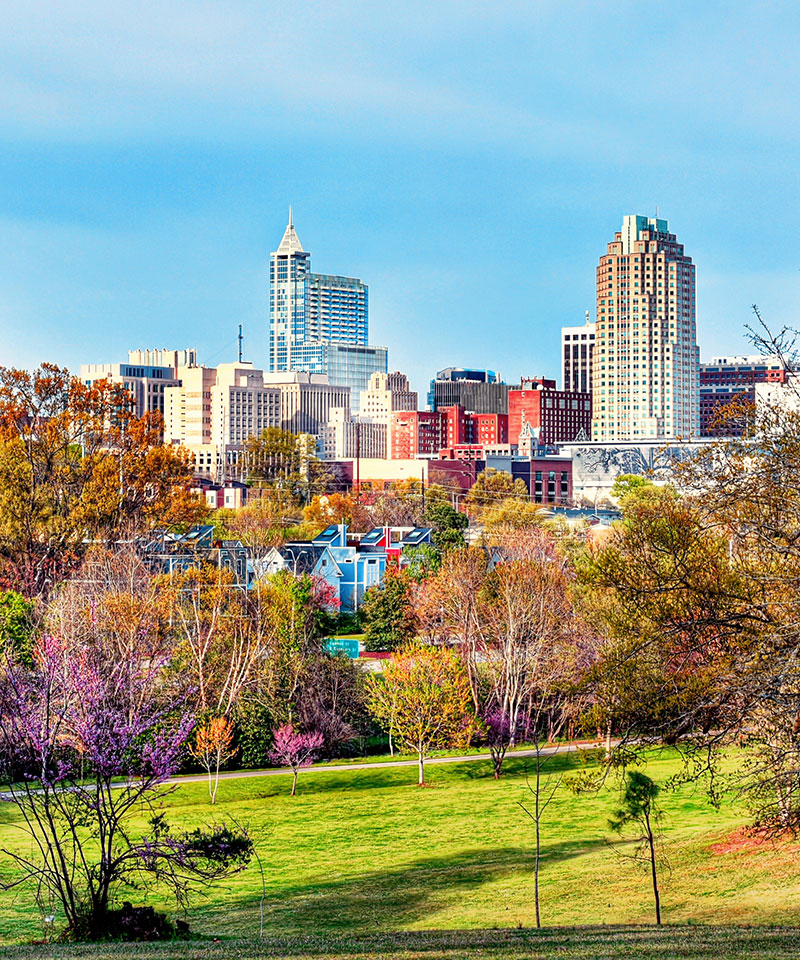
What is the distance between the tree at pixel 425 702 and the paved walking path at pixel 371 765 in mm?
716

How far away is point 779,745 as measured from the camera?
21.0 m

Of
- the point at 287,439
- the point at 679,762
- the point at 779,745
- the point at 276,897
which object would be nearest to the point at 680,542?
the point at 779,745

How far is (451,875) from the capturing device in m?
30.2

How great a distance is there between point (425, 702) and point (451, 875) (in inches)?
590

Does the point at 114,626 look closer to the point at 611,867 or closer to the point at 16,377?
the point at 611,867

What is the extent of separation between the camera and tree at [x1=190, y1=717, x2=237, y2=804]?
137ft

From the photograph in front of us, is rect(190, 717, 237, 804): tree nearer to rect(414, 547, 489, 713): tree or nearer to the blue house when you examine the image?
rect(414, 547, 489, 713): tree

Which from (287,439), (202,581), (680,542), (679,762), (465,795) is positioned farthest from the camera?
(287,439)

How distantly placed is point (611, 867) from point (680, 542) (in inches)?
359

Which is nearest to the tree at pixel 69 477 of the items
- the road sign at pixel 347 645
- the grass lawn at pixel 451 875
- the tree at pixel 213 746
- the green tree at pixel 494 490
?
the road sign at pixel 347 645

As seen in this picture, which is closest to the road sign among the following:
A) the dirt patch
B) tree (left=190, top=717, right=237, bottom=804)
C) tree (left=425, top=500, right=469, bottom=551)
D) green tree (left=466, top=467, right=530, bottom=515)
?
tree (left=190, top=717, right=237, bottom=804)

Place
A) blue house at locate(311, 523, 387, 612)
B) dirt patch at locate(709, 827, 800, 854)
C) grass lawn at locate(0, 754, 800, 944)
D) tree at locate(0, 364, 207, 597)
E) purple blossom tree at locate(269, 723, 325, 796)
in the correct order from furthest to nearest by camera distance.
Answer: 1. blue house at locate(311, 523, 387, 612)
2. tree at locate(0, 364, 207, 597)
3. purple blossom tree at locate(269, 723, 325, 796)
4. dirt patch at locate(709, 827, 800, 854)
5. grass lawn at locate(0, 754, 800, 944)

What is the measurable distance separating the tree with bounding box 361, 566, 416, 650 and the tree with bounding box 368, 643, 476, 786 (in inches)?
591

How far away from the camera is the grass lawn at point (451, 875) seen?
20.1 m
